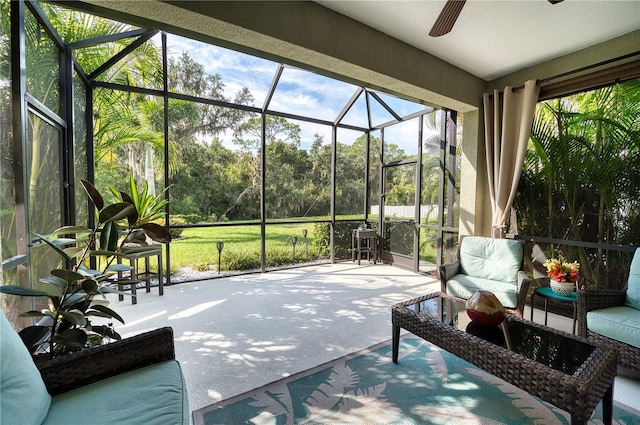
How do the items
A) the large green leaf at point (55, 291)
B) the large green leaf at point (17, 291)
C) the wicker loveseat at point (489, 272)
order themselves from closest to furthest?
the large green leaf at point (17, 291) → the large green leaf at point (55, 291) → the wicker loveseat at point (489, 272)

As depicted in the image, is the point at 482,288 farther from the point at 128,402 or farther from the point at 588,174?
the point at 128,402

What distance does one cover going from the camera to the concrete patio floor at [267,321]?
1.97 metres

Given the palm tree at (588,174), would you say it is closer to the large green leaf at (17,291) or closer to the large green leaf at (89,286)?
the large green leaf at (89,286)

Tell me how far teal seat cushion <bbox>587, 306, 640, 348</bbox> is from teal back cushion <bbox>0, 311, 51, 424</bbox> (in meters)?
3.14

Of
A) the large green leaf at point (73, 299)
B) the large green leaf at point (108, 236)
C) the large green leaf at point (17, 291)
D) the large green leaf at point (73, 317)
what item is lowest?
the large green leaf at point (73, 317)

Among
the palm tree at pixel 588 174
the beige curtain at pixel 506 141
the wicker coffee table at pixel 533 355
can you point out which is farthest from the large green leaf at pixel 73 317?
the palm tree at pixel 588 174

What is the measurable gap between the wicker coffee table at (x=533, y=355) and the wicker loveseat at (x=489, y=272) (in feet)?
2.29

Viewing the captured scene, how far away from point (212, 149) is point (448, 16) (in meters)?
3.70

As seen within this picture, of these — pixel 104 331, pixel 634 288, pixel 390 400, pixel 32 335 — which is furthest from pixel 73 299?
pixel 634 288

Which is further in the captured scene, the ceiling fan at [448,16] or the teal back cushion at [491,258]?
the teal back cushion at [491,258]

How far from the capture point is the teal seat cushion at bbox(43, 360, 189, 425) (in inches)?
39.6

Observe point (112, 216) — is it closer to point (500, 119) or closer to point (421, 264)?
point (500, 119)

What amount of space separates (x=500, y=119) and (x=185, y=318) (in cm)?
434

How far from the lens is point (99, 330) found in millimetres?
1628
